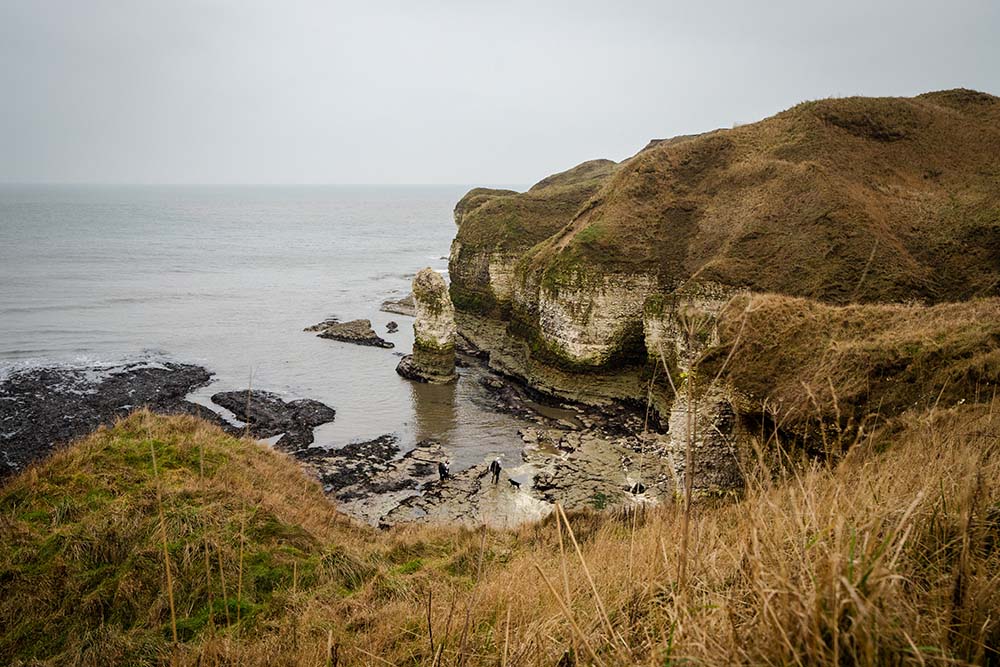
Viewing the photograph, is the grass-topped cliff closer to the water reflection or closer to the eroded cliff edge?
the eroded cliff edge

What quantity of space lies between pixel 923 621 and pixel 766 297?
1380 cm

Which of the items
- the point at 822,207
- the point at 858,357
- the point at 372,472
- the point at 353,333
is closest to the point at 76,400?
the point at 372,472

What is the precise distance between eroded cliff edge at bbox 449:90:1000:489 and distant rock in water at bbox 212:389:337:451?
11276 mm

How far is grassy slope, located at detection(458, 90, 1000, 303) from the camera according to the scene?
24.4 m

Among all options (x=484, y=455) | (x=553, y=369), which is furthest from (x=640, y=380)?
(x=484, y=455)

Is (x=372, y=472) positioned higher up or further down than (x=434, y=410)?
further down

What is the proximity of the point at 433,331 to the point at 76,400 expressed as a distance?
697 inches

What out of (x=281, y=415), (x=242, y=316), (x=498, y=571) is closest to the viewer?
(x=498, y=571)

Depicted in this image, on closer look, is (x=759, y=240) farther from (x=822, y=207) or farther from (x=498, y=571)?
(x=498, y=571)

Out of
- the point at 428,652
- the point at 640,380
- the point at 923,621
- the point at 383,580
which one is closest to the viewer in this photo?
the point at 923,621

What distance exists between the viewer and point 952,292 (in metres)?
23.4

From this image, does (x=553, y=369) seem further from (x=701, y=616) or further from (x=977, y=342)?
(x=701, y=616)

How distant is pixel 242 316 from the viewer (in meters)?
46.3

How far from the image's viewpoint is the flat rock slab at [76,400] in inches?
897
